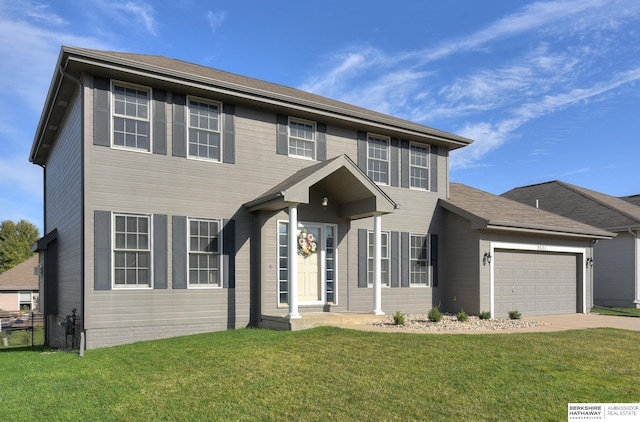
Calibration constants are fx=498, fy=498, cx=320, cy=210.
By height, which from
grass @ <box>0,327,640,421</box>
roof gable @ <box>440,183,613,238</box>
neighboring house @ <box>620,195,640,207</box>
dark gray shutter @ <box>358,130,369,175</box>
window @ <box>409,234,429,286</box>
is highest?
dark gray shutter @ <box>358,130,369,175</box>

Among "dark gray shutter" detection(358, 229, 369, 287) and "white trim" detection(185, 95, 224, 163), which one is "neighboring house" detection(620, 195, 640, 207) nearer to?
"dark gray shutter" detection(358, 229, 369, 287)

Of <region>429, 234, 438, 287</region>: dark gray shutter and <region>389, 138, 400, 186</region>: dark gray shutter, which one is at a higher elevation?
<region>389, 138, 400, 186</region>: dark gray shutter

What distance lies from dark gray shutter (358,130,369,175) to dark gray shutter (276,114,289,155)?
2352 mm

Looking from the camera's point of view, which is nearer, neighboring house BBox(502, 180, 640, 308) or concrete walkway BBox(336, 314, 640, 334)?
concrete walkway BBox(336, 314, 640, 334)

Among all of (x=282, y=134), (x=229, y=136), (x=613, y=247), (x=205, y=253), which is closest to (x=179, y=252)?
(x=205, y=253)

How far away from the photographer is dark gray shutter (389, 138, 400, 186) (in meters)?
14.6

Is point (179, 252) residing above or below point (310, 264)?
above

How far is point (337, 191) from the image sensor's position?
42.8ft

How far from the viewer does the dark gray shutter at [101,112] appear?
10117mm

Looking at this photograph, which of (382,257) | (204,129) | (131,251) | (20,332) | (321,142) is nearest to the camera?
(131,251)

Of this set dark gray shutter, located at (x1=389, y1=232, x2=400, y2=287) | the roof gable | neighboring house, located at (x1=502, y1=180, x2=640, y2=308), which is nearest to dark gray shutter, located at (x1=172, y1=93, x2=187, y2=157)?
dark gray shutter, located at (x1=389, y1=232, x2=400, y2=287)

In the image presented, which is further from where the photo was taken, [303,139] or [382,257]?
[382,257]

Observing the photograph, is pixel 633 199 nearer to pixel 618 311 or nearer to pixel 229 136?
pixel 618 311

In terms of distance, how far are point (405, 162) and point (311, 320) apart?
20.7 ft
